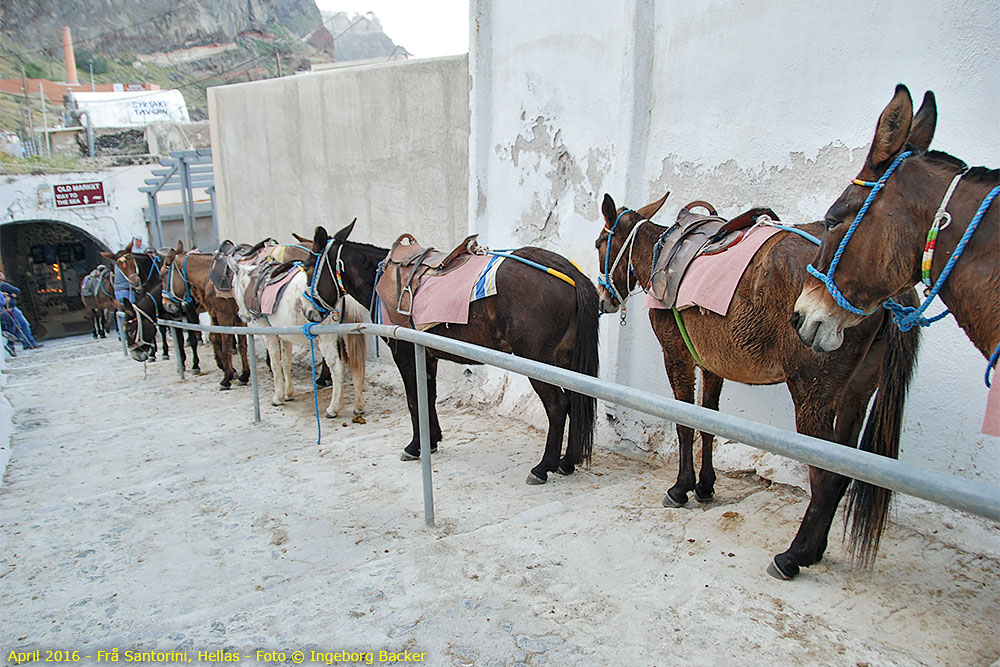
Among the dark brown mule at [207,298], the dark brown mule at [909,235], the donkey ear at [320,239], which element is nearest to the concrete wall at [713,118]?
the dark brown mule at [909,235]

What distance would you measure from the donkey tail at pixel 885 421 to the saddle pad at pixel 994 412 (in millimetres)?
783

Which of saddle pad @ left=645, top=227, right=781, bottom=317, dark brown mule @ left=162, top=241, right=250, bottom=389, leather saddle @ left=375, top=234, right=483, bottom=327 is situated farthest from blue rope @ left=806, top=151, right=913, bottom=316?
dark brown mule @ left=162, top=241, right=250, bottom=389

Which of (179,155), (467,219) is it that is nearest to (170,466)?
(467,219)

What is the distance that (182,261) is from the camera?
8891 millimetres

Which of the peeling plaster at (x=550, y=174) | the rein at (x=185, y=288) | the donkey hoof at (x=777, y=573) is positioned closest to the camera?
the donkey hoof at (x=777, y=573)

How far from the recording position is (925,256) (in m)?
1.82

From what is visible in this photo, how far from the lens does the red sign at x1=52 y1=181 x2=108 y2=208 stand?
18984 millimetres

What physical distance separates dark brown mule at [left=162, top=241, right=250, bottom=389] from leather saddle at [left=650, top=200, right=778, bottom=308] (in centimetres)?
634

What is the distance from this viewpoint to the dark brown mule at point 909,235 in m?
1.72

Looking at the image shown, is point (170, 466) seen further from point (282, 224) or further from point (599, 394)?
point (282, 224)

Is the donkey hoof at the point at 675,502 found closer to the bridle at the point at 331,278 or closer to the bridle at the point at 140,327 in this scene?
the bridle at the point at 331,278

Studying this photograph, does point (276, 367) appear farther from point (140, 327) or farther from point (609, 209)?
point (609, 209)

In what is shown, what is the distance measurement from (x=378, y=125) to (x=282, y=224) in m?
3.36

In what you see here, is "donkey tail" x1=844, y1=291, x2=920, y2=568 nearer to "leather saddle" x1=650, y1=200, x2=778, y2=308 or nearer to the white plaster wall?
"leather saddle" x1=650, y1=200, x2=778, y2=308
